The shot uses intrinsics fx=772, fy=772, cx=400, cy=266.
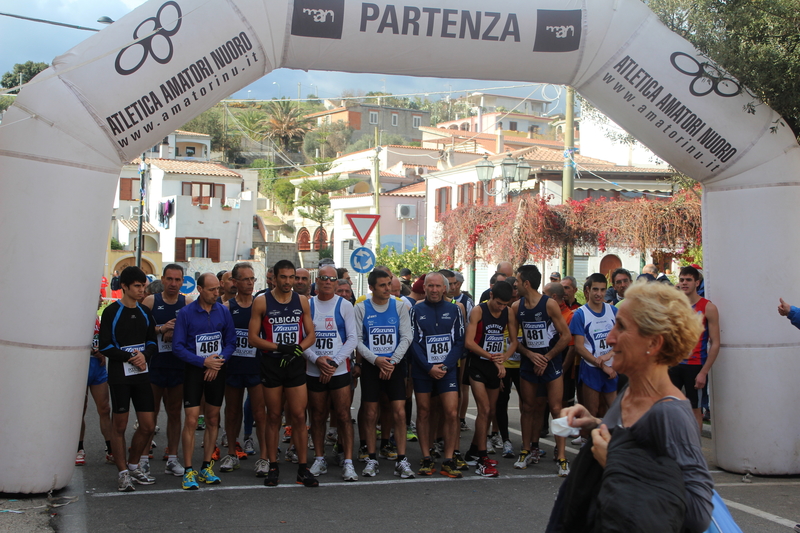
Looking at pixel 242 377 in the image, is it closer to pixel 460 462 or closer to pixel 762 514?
pixel 460 462

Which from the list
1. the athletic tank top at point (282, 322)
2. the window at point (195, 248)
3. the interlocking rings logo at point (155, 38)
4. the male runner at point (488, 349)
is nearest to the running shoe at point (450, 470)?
the male runner at point (488, 349)

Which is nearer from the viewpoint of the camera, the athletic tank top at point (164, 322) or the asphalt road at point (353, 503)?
the asphalt road at point (353, 503)

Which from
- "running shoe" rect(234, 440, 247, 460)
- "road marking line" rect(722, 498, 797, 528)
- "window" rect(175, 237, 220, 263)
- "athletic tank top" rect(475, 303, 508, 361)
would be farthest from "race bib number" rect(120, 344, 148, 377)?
"window" rect(175, 237, 220, 263)

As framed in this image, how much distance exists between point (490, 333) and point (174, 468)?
3.52 m

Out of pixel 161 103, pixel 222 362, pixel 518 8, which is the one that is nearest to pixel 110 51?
pixel 161 103

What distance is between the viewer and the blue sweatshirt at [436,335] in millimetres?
7988

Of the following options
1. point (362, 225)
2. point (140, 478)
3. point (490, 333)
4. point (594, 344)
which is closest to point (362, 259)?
point (362, 225)

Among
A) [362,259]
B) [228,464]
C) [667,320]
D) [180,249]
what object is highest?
[180,249]

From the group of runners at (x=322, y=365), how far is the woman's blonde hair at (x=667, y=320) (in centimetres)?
501

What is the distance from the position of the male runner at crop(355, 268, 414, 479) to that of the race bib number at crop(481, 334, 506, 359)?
2.76 feet

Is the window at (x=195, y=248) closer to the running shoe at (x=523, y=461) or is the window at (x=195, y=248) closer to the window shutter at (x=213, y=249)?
the window shutter at (x=213, y=249)

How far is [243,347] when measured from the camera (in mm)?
8016

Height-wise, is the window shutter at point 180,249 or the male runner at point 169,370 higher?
the window shutter at point 180,249

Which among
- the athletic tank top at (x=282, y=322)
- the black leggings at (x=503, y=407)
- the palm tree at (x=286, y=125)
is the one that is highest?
the palm tree at (x=286, y=125)
